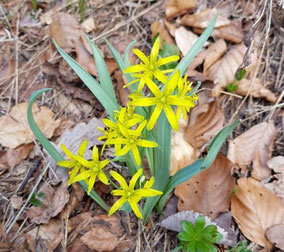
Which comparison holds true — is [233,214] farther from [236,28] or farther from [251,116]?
[236,28]

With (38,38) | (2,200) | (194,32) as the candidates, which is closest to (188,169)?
(2,200)

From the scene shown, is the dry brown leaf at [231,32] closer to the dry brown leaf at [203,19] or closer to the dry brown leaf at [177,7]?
the dry brown leaf at [203,19]

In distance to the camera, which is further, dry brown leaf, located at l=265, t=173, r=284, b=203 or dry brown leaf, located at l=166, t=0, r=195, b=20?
dry brown leaf, located at l=166, t=0, r=195, b=20

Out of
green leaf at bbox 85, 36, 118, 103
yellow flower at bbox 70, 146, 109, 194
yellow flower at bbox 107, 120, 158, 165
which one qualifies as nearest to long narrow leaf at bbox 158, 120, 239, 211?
yellow flower at bbox 107, 120, 158, 165

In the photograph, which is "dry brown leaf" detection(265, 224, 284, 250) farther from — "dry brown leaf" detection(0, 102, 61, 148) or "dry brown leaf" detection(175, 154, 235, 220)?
"dry brown leaf" detection(0, 102, 61, 148)

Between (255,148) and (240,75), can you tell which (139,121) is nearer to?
(255,148)

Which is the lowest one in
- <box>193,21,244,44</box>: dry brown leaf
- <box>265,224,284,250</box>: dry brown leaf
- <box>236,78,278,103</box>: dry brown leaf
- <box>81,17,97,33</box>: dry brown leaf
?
<box>265,224,284,250</box>: dry brown leaf
